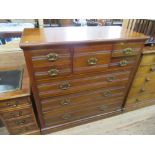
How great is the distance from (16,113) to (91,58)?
865mm

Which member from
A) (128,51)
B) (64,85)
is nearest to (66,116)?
(64,85)

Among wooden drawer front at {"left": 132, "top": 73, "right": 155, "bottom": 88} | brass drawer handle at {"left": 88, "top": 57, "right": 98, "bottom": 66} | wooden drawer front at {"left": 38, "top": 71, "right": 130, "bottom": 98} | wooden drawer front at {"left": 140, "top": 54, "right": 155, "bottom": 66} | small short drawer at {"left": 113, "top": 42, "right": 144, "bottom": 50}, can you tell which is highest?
small short drawer at {"left": 113, "top": 42, "right": 144, "bottom": 50}

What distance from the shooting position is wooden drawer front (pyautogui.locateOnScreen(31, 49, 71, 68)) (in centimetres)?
102

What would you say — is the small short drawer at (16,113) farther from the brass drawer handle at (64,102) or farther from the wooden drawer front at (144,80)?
the wooden drawer front at (144,80)

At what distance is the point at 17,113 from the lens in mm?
1285

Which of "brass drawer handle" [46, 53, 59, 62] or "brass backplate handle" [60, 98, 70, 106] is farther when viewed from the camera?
"brass backplate handle" [60, 98, 70, 106]

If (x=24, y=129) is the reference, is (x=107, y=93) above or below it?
above

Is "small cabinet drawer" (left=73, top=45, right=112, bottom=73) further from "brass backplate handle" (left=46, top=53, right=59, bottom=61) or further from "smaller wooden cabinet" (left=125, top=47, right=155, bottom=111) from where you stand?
"smaller wooden cabinet" (left=125, top=47, right=155, bottom=111)

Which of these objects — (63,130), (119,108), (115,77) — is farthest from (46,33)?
(119,108)

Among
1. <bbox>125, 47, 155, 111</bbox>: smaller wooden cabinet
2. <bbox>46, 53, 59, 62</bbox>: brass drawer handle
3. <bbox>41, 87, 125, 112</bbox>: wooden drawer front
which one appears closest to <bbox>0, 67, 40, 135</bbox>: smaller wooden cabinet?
<bbox>41, 87, 125, 112</bbox>: wooden drawer front

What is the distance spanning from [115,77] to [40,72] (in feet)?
2.54

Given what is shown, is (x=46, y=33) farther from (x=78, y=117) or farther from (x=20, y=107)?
(x=78, y=117)

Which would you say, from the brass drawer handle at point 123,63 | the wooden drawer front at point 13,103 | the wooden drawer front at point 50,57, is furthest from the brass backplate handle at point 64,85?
the brass drawer handle at point 123,63

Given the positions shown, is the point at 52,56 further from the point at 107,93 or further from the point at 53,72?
the point at 107,93
